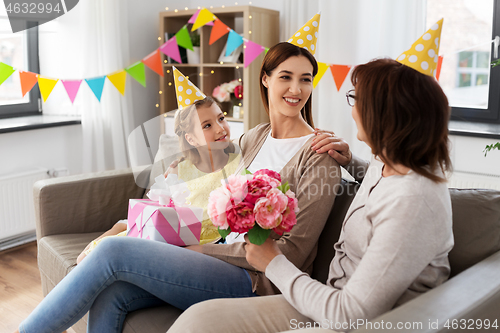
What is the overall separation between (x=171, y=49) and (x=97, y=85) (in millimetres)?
667

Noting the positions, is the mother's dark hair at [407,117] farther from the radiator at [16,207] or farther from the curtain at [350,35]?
the radiator at [16,207]

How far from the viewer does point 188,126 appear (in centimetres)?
133

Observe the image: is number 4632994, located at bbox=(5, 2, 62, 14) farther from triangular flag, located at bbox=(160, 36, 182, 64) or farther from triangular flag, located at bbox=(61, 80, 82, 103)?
triangular flag, located at bbox=(160, 36, 182, 64)

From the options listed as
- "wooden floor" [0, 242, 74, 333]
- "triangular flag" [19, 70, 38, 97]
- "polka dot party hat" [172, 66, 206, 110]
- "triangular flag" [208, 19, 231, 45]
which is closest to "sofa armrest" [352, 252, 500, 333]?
"polka dot party hat" [172, 66, 206, 110]

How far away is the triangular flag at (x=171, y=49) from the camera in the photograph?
3.44 metres

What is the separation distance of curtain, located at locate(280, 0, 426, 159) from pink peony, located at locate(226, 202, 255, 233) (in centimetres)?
190

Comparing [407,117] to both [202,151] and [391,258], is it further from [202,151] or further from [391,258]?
[202,151]

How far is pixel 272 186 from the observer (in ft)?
3.69

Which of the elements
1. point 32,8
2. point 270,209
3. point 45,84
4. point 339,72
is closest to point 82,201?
point 45,84

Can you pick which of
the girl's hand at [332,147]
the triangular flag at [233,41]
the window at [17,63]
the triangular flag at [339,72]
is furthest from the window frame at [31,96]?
the girl's hand at [332,147]

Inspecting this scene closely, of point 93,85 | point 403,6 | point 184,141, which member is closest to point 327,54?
point 403,6

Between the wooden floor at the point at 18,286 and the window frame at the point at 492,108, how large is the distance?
100 inches

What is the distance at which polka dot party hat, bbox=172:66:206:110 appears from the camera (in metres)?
1.50

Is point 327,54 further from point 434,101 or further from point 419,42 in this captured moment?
point 434,101
